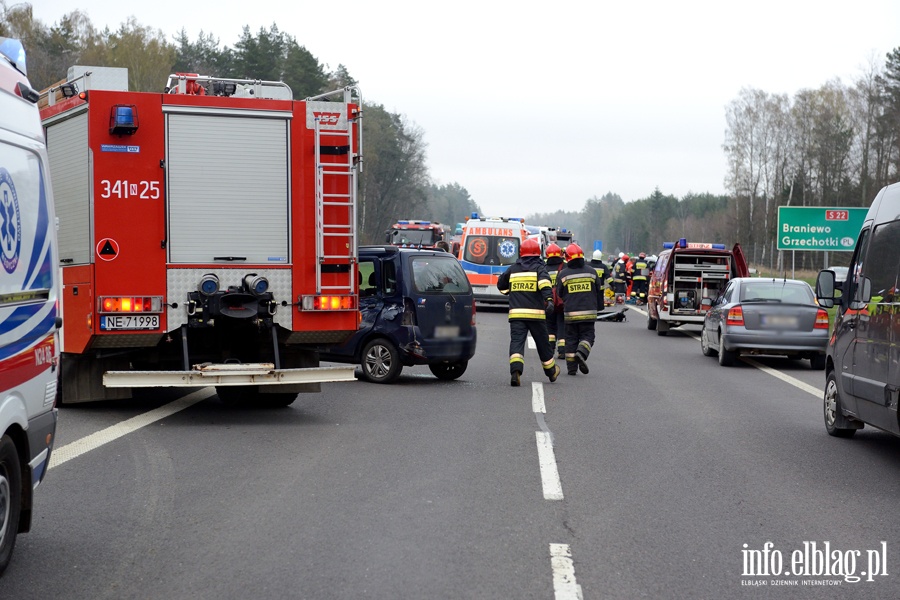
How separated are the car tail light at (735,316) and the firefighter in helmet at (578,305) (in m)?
3.02

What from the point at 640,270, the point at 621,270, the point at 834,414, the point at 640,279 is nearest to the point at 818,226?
the point at 640,270

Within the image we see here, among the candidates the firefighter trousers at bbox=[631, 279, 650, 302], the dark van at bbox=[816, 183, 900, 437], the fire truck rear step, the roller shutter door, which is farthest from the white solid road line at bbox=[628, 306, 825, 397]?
the firefighter trousers at bbox=[631, 279, 650, 302]

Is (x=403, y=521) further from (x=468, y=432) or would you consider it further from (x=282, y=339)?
(x=282, y=339)

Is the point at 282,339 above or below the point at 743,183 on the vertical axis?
below

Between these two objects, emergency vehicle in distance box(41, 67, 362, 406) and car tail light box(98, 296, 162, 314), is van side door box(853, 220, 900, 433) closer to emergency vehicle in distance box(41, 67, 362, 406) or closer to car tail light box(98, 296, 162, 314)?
emergency vehicle in distance box(41, 67, 362, 406)

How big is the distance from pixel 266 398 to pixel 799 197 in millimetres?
76793

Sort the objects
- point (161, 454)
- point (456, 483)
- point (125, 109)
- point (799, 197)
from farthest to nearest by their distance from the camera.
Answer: point (799, 197) → point (125, 109) → point (161, 454) → point (456, 483)

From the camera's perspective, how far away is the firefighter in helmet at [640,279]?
36.8 metres

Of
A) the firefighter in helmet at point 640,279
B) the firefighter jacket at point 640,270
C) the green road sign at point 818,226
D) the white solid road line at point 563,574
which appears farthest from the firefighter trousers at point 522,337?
the firefighter jacket at point 640,270

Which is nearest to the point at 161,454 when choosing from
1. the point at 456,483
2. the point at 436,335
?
the point at 456,483

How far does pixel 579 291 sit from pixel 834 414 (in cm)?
596

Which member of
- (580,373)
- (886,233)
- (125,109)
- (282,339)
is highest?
(125,109)

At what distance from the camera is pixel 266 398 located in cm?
1213

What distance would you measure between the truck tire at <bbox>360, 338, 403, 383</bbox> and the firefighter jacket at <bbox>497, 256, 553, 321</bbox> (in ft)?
5.45
